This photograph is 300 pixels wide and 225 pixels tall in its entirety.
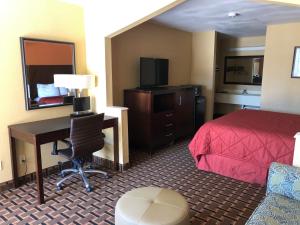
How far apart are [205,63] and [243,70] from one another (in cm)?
154

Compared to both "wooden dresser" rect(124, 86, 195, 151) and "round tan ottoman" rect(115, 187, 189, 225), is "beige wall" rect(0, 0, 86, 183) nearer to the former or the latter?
"wooden dresser" rect(124, 86, 195, 151)

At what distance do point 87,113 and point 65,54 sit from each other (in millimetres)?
875

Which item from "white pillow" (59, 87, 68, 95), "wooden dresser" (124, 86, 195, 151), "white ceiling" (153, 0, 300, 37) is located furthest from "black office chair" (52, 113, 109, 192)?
"white ceiling" (153, 0, 300, 37)

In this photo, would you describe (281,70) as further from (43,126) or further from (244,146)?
(43,126)

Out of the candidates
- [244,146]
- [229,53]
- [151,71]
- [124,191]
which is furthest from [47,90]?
[229,53]

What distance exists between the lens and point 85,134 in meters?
2.95

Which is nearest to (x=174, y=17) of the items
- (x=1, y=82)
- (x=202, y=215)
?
Result: (x=1, y=82)

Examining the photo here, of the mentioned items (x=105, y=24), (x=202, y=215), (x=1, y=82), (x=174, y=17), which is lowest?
(x=202, y=215)

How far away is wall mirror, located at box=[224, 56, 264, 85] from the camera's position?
6711 mm

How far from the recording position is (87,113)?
354 centimetres

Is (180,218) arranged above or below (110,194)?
above

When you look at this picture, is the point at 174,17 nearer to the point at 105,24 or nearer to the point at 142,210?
the point at 105,24

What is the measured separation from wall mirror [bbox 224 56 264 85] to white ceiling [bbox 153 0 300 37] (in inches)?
45.7

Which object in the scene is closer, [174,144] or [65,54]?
[65,54]
